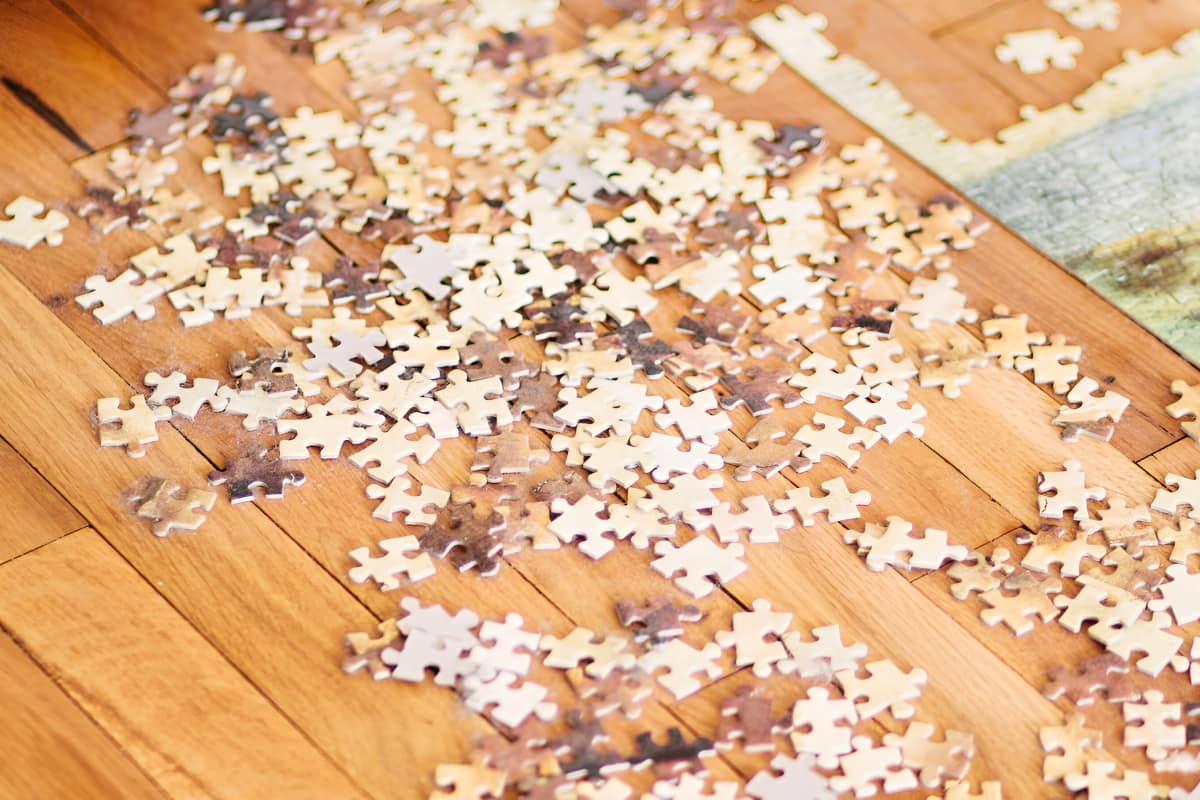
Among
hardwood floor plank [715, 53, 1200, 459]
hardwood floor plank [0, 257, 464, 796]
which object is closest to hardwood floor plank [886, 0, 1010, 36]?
hardwood floor plank [715, 53, 1200, 459]

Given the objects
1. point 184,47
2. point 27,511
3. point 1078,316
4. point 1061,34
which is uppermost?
point 184,47

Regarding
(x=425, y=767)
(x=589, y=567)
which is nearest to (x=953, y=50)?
(x=589, y=567)

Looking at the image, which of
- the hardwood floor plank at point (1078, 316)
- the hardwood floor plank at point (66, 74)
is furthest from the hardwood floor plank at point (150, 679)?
the hardwood floor plank at point (1078, 316)

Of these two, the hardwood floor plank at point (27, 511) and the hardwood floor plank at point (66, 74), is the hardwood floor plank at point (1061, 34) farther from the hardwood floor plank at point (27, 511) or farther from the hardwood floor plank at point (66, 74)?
the hardwood floor plank at point (27, 511)

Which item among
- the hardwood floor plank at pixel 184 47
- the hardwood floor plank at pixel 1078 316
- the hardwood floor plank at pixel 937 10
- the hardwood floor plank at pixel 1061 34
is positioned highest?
the hardwood floor plank at pixel 184 47

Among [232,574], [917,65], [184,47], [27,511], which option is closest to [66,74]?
[184,47]

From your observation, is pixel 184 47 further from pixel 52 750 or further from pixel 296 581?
pixel 52 750

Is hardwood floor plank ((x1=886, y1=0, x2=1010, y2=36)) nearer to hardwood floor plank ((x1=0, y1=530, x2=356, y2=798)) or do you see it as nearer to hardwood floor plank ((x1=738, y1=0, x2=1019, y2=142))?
hardwood floor plank ((x1=738, y1=0, x2=1019, y2=142))
